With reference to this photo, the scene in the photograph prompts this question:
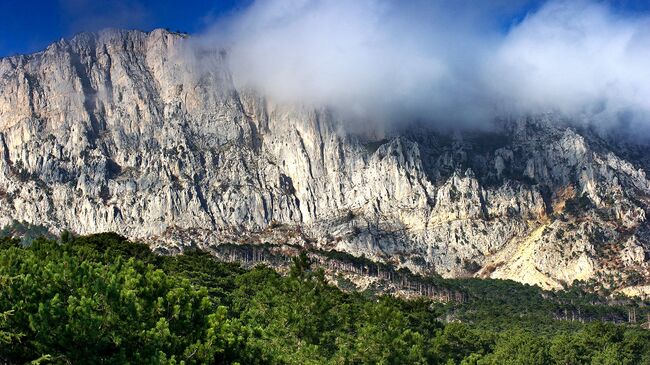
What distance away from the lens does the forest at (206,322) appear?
29438 mm

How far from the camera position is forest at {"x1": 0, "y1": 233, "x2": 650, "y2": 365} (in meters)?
29.4

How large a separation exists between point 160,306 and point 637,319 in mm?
186533

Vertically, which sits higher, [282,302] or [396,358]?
[282,302]

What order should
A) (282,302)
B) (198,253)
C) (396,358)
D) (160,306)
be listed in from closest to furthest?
(160,306)
(396,358)
(282,302)
(198,253)

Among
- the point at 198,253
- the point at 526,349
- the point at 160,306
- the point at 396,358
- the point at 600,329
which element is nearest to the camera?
the point at 160,306

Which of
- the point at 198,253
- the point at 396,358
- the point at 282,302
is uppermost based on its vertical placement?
the point at 198,253

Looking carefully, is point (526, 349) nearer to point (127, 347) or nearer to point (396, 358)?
point (396, 358)

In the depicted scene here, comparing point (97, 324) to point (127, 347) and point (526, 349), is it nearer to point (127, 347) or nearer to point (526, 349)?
point (127, 347)

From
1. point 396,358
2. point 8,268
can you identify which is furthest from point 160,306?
point 396,358

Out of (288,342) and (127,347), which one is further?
(288,342)

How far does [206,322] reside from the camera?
33906 millimetres

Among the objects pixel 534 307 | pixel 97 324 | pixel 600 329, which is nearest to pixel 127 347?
pixel 97 324

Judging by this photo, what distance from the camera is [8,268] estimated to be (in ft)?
121

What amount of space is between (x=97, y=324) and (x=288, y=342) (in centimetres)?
3050
